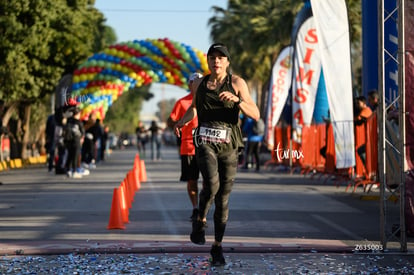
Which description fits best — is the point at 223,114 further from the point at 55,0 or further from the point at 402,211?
the point at 55,0

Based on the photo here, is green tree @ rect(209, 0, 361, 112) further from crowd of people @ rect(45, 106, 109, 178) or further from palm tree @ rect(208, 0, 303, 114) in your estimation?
crowd of people @ rect(45, 106, 109, 178)

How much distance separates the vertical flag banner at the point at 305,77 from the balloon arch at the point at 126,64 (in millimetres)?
11883

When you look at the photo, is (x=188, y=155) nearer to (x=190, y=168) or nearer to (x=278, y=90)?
(x=190, y=168)

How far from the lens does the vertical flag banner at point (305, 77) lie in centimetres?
2348

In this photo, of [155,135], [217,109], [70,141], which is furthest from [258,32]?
[217,109]

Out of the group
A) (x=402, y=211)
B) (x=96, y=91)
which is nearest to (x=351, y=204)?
(x=402, y=211)

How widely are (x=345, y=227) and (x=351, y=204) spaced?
411 centimetres

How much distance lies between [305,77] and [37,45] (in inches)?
670

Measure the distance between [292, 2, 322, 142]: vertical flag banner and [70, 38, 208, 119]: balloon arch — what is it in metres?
11.9

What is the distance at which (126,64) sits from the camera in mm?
36594

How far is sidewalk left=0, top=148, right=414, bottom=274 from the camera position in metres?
8.95

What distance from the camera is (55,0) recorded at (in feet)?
125

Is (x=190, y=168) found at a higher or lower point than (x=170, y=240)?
higher

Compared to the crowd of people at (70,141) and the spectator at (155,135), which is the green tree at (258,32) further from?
the crowd of people at (70,141)
